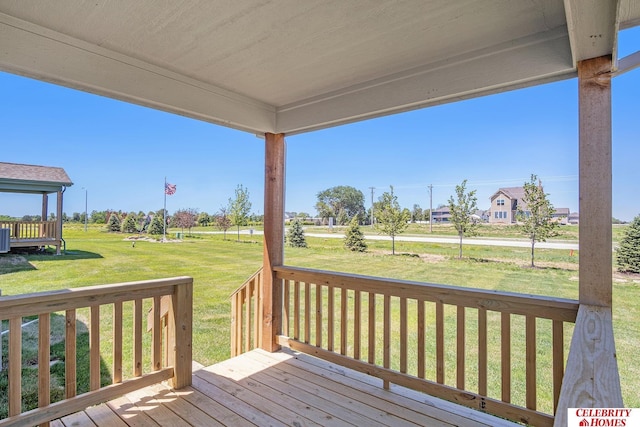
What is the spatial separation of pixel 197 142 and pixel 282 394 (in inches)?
133

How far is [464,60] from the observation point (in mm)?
2121

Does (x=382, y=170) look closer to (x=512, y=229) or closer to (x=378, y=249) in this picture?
(x=378, y=249)

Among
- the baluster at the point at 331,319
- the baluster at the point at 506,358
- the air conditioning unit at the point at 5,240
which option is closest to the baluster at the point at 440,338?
the baluster at the point at 506,358

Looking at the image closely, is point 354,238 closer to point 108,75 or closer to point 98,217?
point 98,217

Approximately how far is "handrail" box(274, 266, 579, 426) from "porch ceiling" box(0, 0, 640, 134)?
139 cm

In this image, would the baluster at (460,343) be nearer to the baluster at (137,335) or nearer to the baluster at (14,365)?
the baluster at (137,335)

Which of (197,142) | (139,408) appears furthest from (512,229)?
(197,142)

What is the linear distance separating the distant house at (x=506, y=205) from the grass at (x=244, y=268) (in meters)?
0.09

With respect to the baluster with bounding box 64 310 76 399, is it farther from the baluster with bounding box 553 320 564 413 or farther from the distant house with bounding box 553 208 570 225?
the distant house with bounding box 553 208 570 225

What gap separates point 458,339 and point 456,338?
0.49 ft

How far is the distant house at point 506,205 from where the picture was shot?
7.86 feet

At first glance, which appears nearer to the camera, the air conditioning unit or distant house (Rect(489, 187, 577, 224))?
the air conditioning unit

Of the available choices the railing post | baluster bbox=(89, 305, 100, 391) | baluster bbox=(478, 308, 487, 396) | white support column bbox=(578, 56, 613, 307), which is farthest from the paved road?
baluster bbox=(89, 305, 100, 391)

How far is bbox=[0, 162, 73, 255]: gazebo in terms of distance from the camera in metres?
2.11
